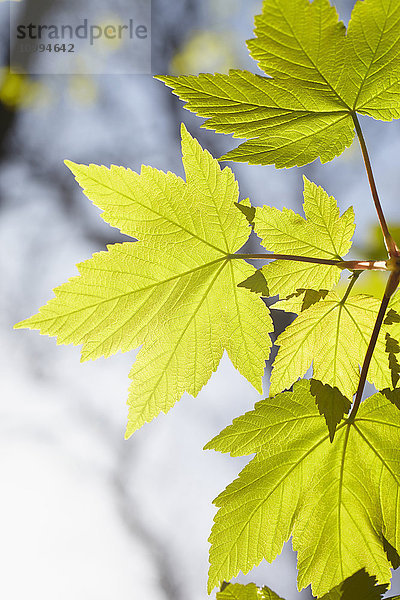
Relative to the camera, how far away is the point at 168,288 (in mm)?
336

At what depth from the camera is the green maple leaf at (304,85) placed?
0.25 metres

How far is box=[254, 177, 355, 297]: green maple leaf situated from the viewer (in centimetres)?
33

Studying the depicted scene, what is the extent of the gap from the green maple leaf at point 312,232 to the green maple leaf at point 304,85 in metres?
0.03

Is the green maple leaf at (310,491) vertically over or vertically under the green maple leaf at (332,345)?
under

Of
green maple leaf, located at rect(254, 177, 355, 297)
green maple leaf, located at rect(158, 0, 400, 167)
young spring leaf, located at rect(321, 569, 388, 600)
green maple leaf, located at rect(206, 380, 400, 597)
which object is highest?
green maple leaf, located at rect(158, 0, 400, 167)

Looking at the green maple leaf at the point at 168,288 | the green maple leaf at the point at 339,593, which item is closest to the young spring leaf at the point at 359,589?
the green maple leaf at the point at 339,593

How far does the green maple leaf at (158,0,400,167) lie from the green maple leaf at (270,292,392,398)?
9cm

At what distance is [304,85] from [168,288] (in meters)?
0.14

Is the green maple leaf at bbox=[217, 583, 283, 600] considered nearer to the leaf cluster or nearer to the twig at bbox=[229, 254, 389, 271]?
the leaf cluster

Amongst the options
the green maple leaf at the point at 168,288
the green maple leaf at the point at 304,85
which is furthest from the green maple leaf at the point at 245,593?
the green maple leaf at the point at 304,85

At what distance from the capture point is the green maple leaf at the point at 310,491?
32cm

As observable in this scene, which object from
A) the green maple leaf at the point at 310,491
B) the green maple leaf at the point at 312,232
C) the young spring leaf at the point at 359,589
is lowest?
the young spring leaf at the point at 359,589

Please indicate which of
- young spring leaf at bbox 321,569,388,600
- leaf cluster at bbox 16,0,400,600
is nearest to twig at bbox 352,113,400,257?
leaf cluster at bbox 16,0,400,600

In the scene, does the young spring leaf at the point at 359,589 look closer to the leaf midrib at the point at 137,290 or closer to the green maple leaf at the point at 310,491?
the green maple leaf at the point at 310,491
